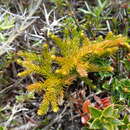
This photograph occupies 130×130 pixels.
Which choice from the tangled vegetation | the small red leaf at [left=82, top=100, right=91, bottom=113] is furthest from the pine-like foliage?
the small red leaf at [left=82, top=100, right=91, bottom=113]

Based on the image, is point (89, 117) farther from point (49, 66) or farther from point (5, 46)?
point (5, 46)

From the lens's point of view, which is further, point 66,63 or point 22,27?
point 22,27

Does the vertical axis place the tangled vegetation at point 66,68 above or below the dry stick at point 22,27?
below

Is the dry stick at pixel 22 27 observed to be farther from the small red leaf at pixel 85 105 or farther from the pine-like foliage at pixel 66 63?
the small red leaf at pixel 85 105

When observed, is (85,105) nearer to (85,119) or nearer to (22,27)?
(85,119)

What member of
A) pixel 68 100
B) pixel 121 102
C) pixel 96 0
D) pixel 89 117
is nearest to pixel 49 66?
pixel 68 100

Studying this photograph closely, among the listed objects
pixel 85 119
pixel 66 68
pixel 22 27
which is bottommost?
pixel 85 119

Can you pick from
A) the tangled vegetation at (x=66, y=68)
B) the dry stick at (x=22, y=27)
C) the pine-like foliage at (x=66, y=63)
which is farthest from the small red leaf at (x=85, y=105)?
the dry stick at (x=22, y=27)

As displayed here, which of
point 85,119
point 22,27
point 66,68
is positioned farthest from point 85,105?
point 22,27
